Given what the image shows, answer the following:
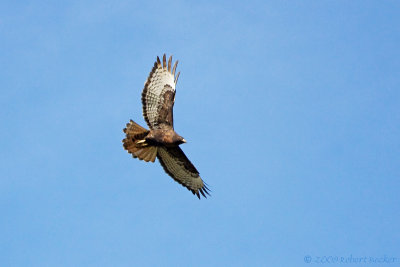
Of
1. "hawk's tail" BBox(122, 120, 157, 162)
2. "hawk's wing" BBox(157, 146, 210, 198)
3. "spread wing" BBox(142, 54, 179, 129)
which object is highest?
"spread wing" BBox(142, 54, 179, 129)

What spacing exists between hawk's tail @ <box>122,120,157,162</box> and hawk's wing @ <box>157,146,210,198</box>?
0.56 m

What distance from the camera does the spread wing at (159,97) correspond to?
768 inches

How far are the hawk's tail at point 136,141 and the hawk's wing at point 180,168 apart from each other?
1.83ft

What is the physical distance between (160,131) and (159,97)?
1.01 metres

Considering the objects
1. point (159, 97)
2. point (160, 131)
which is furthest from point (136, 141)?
point (159, 97)

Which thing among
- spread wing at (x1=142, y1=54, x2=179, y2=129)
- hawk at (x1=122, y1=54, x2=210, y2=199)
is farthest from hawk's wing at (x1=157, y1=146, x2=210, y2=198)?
spread wing at (x1=142, y1=54, x2=179, y2=129)

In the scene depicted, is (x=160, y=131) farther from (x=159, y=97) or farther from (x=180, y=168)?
(x=180, y=168)

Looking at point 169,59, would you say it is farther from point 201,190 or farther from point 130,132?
point 201,190

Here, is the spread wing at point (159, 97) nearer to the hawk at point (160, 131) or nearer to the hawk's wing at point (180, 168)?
the hawk at point (160, 131)

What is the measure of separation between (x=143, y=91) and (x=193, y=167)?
2.65m

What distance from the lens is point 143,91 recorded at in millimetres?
19656

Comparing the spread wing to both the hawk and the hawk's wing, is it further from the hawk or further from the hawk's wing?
the hawk's wing

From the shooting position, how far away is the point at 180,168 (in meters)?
20.6

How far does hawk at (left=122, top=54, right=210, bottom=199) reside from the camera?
19.1 meters
